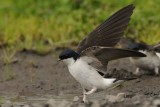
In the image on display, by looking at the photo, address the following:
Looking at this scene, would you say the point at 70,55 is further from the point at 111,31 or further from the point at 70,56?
the point at 111,31

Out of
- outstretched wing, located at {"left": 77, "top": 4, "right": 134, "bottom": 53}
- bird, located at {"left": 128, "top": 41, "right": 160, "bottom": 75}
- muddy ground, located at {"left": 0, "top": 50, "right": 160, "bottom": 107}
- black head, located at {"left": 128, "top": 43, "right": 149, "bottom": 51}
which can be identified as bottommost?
muddy ground, located at {"left": 0, "top": 50, "right": 160, "bottom": 107}

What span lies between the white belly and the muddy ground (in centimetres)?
16

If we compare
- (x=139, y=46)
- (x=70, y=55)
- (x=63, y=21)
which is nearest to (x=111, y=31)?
(x=70, y=55)

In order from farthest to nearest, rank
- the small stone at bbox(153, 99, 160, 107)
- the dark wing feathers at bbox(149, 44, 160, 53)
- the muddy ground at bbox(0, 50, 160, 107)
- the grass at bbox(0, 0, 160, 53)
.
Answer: the grass at bbox(0, 0, 160, 53) < the dark wing feathers at bbox(149, 44, 160, 53) < the muddy ground at bbox(0, 50, 160, 107) < the small stone at bbox(153, 99, 160, 107)

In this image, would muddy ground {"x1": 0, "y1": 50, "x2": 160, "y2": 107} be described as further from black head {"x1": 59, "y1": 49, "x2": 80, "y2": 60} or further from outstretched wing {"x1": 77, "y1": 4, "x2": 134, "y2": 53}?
outstretched wing {"x1": 77, "y1": 4, "x2": 134, "y2": 53}

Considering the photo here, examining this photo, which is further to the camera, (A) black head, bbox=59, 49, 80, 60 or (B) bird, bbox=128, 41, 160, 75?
(B) bird, bbox=128, 41, 160, 75

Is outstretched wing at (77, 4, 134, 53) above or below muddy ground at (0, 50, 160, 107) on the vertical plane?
above

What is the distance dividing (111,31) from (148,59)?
1686 mm

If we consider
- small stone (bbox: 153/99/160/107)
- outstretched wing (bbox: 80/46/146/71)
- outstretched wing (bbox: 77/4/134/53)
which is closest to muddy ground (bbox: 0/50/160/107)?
small stone (bbox: 153/99/160/107)

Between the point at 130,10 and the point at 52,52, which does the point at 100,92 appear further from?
the point at 52,52

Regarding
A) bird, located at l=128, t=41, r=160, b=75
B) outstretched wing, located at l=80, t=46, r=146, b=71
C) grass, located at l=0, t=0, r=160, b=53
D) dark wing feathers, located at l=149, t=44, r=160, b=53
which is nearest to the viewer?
outstretched wing, located at l=80, t=46, r=146, b=71

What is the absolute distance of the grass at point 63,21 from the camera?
30.8 ft

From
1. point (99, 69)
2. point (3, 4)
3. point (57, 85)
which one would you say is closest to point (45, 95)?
point (57, 85)

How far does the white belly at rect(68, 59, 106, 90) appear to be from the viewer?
665 cm
